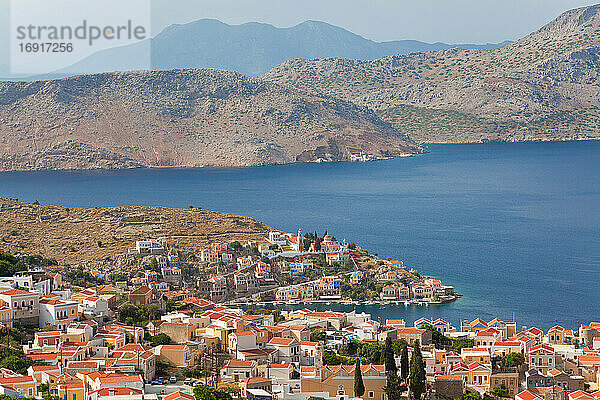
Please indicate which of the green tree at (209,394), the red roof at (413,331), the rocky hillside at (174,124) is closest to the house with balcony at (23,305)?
the green tree at (209,394)

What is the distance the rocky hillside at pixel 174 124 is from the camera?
11419 cm

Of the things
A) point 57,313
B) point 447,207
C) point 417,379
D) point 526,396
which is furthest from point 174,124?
point 526,396

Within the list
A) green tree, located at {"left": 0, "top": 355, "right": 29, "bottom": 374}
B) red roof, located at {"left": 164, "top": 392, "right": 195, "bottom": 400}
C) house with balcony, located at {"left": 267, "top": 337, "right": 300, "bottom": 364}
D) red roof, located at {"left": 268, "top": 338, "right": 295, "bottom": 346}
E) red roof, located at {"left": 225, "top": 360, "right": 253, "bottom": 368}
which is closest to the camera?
red roof, located at {"left": 164, "top": 392, "right": 195, "bottom": 400}

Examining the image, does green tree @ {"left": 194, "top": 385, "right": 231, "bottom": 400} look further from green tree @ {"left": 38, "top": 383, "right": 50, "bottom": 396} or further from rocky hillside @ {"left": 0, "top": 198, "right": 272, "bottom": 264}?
rocky hillside @ {"left": 0, "top": 198, "right": 272, "bottom": 264}

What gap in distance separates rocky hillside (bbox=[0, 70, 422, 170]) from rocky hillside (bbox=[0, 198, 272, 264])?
62545mm

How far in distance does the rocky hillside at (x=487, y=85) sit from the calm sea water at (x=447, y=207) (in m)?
31.4

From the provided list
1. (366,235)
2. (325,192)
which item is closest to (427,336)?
(366,235)

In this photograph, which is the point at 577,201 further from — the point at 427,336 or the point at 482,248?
the point at 427,336

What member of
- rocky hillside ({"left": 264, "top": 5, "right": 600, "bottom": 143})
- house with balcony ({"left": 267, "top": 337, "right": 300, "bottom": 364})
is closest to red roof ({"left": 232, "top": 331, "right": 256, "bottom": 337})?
house with balcony ({"left": 267, "top": 337, "right": 300, "bottom": 364})

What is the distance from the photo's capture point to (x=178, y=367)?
864 inches

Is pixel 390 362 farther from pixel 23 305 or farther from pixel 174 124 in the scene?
pixel 174 124

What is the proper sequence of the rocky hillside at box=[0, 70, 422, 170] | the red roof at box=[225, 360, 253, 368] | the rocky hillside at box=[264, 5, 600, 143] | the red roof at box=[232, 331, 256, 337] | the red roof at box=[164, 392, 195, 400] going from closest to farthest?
the red roof at box=[164, 392, 195, 400], the red roof at box=[225, 360, 253, 368], the red roof at box=[232, 331, 256, 337], the rocky hillside at box=[0, 70, 422, 170], the rocky hillside at box=[264, 5, 600, 143]

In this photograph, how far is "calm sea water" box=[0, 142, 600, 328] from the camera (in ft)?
129

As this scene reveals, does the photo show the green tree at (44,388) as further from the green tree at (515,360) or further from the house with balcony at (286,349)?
the green tree at (515,360)
